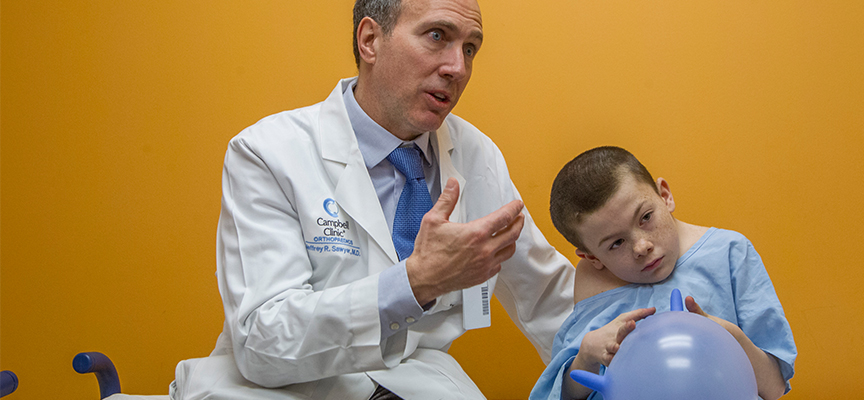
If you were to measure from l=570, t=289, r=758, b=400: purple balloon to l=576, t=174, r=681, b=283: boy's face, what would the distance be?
23 cm

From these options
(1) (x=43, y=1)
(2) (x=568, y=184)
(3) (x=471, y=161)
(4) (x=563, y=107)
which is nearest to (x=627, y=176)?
(2) (x=568, y=184)

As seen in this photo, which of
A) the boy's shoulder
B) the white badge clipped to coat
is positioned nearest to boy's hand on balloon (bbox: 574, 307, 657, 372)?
the boy's shoulder

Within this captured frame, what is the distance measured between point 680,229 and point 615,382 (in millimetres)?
440

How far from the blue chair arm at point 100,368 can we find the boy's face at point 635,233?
1202 mm

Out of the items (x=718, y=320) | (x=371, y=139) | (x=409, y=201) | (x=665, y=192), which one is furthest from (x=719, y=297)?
(x=371, y=139)

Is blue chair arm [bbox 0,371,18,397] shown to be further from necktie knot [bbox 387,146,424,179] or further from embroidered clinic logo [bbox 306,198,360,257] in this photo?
necktie knot [bbox 387,146,424,179]

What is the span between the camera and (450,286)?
1.13 meters

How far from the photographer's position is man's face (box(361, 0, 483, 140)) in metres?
1.42

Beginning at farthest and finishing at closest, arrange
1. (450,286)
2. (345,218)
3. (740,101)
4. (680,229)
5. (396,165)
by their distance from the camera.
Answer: (740,101) < (396,165) < (345,218) < (680,229) < (450,286)

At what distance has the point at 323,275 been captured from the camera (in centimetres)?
137

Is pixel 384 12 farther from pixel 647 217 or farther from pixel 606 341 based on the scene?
pixel 606 341

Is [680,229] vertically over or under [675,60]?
under

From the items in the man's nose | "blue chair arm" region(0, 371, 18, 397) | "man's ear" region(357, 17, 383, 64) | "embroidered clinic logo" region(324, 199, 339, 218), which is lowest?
"blue chair arm" region(0, 371, 18, 397)

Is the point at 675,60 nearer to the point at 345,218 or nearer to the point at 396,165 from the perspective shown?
the point at 396,165
